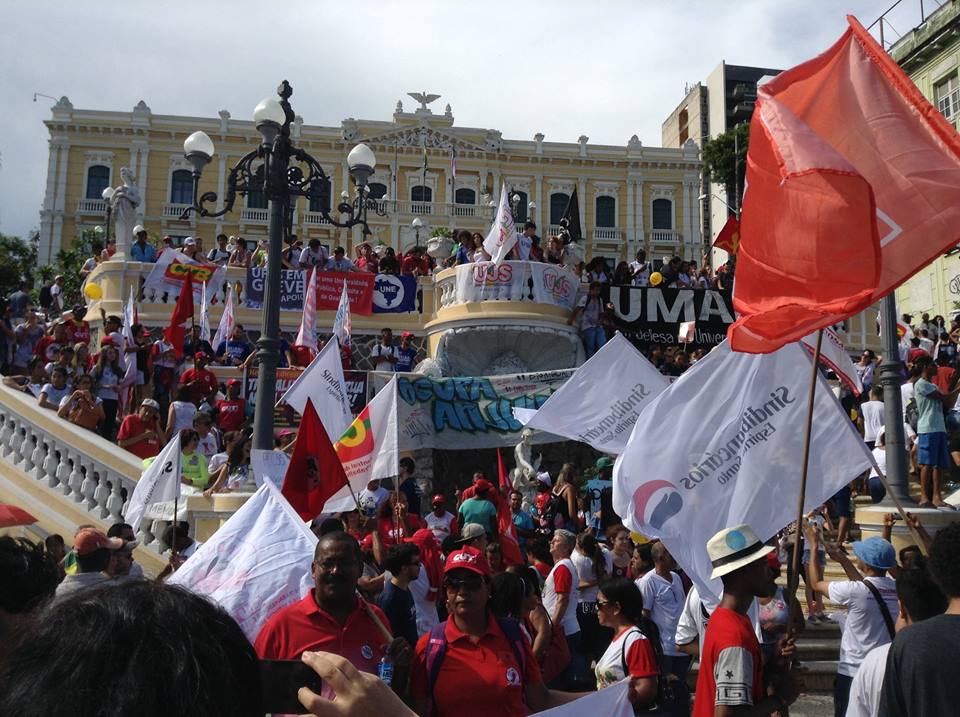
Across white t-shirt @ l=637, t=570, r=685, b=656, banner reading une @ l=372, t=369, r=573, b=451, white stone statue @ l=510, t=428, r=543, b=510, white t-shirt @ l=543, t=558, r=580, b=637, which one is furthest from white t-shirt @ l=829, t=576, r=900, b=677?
banner reading une @ l=372, t=369, r=573, b=451

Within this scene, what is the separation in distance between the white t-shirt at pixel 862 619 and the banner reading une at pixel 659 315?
49.7ft

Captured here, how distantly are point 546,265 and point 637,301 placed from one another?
2.25 m

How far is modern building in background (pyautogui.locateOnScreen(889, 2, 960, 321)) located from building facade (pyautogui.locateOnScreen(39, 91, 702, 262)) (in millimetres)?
21722

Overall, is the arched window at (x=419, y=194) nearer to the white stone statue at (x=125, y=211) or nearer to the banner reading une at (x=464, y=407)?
the white stone statue at (x=125, y=211)

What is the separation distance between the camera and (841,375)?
7809 millimetres

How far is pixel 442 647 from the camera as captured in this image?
3.62 metres

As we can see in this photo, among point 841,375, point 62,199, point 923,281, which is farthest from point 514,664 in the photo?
point 62,199

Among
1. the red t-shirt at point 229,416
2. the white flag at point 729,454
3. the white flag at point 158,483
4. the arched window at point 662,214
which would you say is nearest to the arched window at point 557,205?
the arched window at point 662,214

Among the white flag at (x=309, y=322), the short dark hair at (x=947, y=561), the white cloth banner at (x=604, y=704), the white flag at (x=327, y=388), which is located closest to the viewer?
the short dark hair at (x=947, y=561)

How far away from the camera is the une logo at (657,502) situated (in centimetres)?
523

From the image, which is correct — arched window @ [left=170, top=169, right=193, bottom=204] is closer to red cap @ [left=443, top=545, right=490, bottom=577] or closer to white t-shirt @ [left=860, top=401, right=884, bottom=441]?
white t-shirt @ [left=860, top=401, right=884, bottom=441]

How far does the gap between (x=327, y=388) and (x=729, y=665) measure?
5.69 meters

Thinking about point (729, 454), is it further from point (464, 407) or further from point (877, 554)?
point (464, 407)

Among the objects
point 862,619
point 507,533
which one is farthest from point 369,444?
point 862,619
